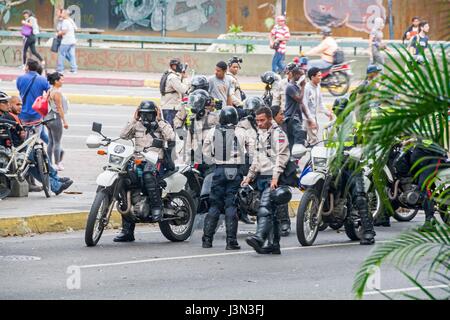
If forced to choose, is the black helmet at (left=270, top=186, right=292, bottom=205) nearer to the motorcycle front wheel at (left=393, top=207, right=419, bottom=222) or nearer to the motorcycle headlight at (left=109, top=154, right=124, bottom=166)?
the motorcycle headlight at (left=109, top=154, right=124, bottom=166)

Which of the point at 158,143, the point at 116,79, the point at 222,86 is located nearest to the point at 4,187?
the point at 158,143

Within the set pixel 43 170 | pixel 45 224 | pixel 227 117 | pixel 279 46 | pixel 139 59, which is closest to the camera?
pixel 227 117

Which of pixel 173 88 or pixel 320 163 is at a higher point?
pixel 173 88

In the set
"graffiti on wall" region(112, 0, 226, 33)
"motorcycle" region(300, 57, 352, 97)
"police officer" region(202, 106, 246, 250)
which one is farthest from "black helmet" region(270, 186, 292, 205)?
"graffiti on wall" region(112, 0, 226, 33)

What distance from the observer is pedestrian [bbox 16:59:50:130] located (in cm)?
1596

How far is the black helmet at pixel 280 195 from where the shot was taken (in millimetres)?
12242

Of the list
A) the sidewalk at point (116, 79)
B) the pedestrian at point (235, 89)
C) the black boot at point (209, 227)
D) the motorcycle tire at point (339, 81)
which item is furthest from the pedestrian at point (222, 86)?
the sidewalk at point (116, 79)

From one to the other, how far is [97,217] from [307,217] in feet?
7.66

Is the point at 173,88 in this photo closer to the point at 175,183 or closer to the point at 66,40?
the point at 175,183

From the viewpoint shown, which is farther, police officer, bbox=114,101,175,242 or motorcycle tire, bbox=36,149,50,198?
motorcycle tire, bbox=36,149,50,198

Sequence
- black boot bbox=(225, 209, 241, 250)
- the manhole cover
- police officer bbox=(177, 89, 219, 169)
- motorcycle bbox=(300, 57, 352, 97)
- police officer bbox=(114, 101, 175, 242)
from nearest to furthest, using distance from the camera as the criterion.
→ the manhole cover
black boot bbox=(225, 209, 241, 250)
police officer bbox=(114, 101, 175, 242)
police officer bbox=(177, 89, 219, 169)
motorcycle bbox=(300, 57, 352, 97)

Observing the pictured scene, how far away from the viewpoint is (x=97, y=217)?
12.3 metres

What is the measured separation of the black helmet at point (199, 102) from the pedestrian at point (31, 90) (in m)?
2.87
